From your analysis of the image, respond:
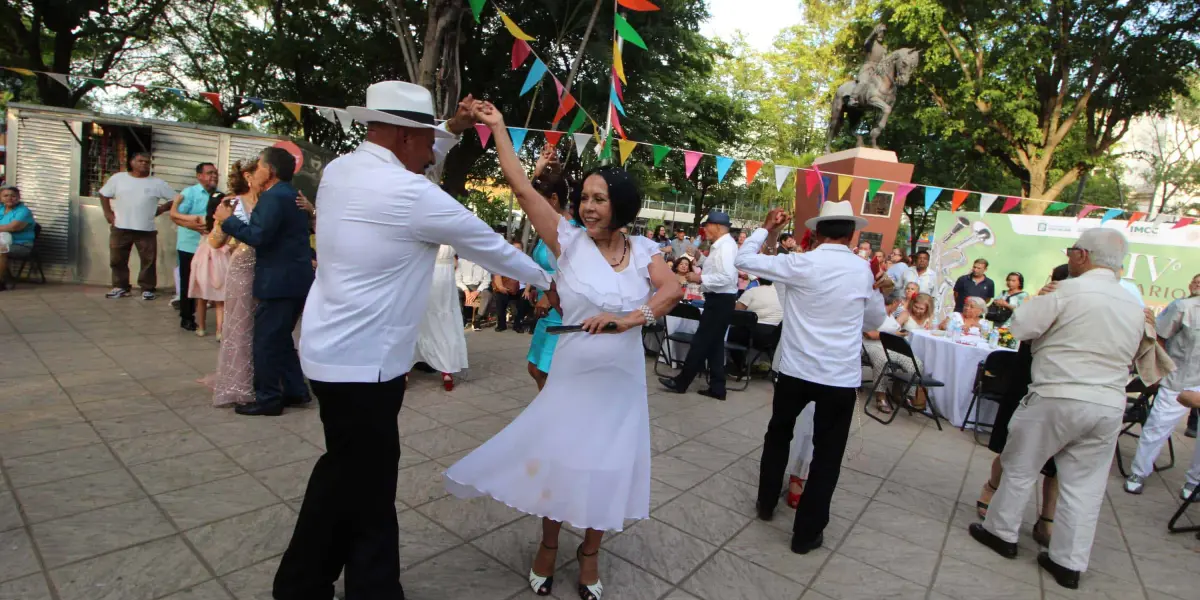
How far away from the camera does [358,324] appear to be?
2.06 m

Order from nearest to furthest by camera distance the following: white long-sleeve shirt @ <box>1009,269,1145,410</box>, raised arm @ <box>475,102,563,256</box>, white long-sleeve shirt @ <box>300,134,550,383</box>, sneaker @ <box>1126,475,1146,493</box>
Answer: white long-sleeve shirt @ <box>300,134,550,383</box>, raised arm @ <box>475,102,563,256</box>, white long-sleeve shirt @ <box>1009,269,1145,410</box>, sneaker @ <box>1126,475,1146,493</box>

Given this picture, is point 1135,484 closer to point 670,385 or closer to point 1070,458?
point 1070,458

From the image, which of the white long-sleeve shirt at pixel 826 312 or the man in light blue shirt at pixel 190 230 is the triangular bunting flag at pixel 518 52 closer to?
the man in light blue shirt at pixel 190 230

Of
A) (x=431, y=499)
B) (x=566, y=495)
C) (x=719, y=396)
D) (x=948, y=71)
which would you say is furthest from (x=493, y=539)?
(x=948, y=71)

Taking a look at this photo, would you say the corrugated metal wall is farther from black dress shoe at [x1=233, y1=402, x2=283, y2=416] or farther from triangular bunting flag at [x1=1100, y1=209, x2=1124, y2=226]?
triangular bunting flag at [x1=1100, y1=209, x2=1124, y2=226]

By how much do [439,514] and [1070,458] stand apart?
3.35m

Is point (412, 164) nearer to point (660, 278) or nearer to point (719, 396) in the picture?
point (660, 278)

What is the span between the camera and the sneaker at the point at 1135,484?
4902 millimetres

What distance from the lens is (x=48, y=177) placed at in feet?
30.6

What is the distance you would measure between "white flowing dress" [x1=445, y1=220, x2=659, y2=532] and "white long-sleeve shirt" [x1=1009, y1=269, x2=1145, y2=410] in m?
2.33

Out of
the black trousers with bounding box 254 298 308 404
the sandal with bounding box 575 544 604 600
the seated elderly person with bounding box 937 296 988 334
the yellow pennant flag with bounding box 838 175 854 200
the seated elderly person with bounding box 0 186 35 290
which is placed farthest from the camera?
the yellow pennant flag with bounding box 838 175 854 200

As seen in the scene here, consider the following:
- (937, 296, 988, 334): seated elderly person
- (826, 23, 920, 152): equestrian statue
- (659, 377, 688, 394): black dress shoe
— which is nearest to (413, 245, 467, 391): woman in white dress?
(659, 377, 688, 394): black dress shoe

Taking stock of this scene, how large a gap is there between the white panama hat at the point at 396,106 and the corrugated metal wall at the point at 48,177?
10207 mm

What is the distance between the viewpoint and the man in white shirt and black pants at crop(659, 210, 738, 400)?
6.16 meters
